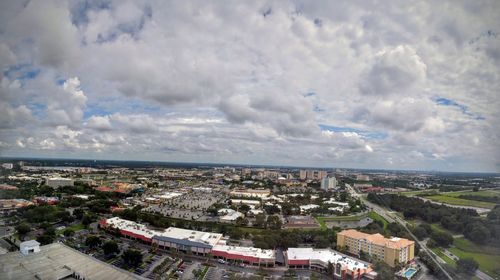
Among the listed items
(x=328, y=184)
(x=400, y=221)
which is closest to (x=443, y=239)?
(x=400, y=221)

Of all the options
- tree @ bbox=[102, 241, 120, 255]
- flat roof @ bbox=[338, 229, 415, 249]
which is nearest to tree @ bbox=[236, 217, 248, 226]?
flat roof @ bbox=[338, 229, 415, 249]

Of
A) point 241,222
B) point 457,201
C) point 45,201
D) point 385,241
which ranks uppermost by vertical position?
point 457,201

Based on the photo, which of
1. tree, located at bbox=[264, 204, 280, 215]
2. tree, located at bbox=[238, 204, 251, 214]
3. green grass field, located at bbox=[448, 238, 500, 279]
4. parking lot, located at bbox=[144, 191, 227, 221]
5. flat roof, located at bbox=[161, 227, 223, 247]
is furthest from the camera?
tree, located at bbox=[264, 204, 280, 215]

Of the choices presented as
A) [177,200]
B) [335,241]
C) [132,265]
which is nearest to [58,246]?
[132,265]

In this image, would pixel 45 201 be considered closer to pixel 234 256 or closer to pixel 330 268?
pixel 234 256

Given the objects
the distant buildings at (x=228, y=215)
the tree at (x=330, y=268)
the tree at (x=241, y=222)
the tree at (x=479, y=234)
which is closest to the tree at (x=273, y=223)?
the tree at (x=241, y=222)

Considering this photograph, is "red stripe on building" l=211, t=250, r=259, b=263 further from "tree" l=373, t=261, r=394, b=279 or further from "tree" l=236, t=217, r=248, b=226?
"tree" l=236, t=217, r=248, b=226
